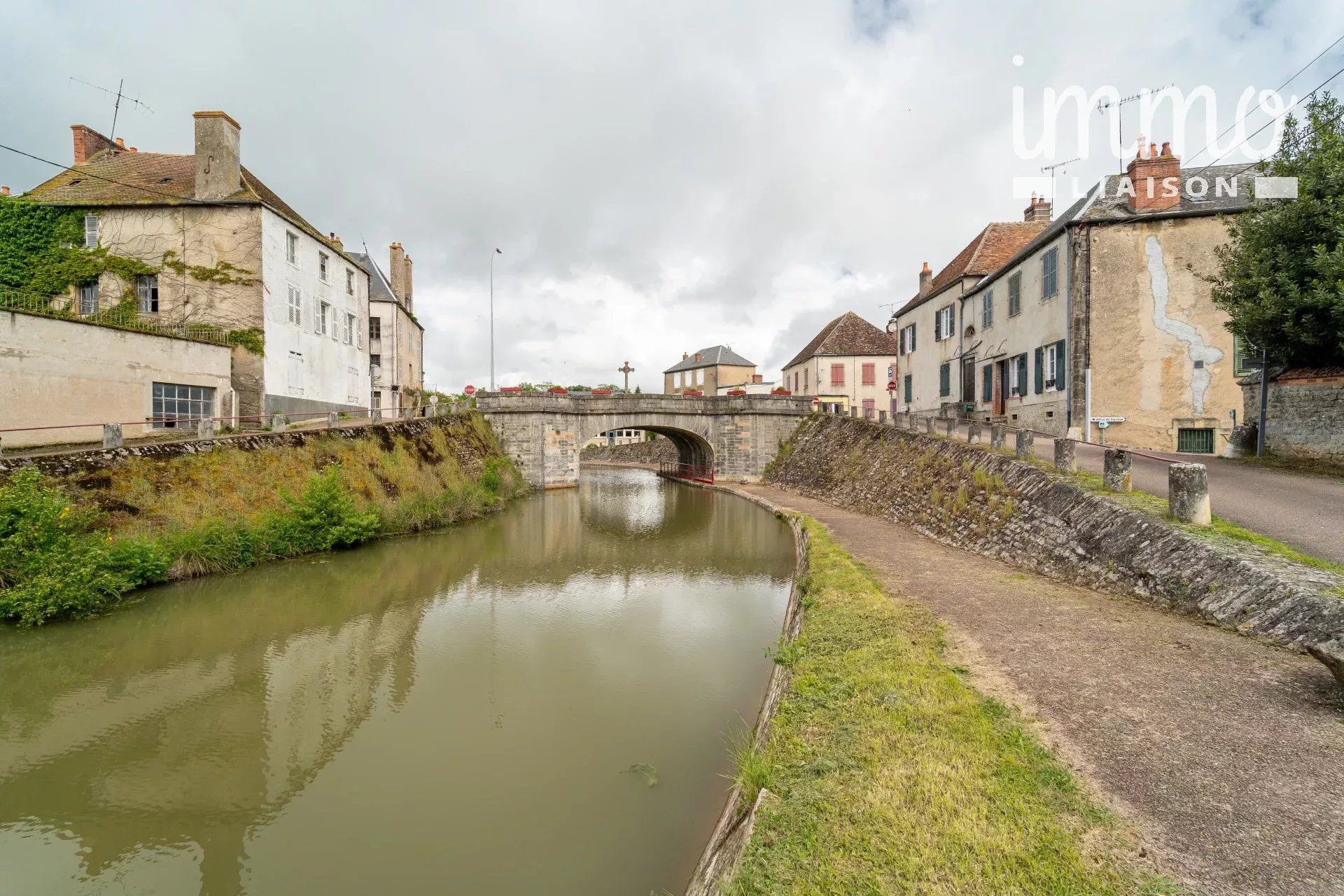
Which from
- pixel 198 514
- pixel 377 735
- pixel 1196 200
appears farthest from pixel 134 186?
pixel 1196 200

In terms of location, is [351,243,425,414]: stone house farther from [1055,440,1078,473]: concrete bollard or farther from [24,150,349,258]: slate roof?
[1055,440,1078,473]: concrete bollard

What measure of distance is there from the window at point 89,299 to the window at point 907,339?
34921 mm

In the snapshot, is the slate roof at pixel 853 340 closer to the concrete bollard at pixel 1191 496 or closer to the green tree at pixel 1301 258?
the green tree at pixel 1301 258

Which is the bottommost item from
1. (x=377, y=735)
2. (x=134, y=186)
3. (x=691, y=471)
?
(x=377, y=735)

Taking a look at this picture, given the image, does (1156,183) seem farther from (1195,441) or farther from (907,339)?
(907,339)

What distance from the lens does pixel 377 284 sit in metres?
34.8

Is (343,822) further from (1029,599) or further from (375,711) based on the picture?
(1029,599)

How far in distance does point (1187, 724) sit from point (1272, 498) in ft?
28.7

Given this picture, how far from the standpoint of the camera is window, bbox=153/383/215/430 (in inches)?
707

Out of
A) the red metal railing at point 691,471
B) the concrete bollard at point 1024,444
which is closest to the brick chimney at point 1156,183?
the concrete bollard at point 1024,444

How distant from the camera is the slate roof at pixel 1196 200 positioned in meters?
17.3

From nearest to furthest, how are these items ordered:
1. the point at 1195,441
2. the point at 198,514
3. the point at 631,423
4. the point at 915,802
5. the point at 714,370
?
the point at 915,802, the point at 198,514, the point at 1195,441, the point at 631,423, the point at 714,370

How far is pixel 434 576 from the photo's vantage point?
46.6 feet

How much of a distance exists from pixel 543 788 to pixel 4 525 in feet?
35.7
